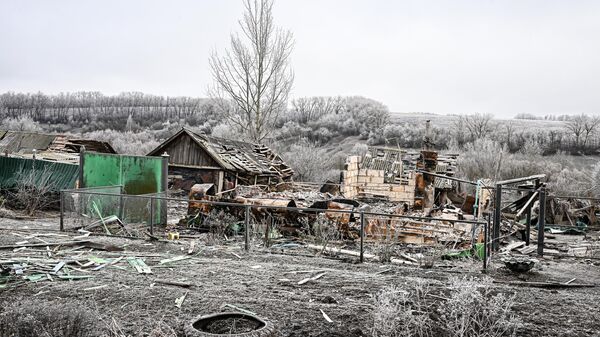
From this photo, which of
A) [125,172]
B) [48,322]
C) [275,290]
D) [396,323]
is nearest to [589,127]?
[125,172]

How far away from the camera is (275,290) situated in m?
7.98

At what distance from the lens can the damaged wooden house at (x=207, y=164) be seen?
30469 millimetres

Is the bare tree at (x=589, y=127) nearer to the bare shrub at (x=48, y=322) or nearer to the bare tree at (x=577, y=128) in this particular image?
the bare tree at (x=577, y=128)

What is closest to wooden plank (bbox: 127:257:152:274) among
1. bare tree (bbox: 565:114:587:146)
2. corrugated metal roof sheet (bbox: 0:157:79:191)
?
corrugated metal roof sheet (bbox: 0:157:79:191)

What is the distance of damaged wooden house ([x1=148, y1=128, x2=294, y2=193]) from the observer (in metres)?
30.5

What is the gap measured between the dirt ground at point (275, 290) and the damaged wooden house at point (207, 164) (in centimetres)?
1897

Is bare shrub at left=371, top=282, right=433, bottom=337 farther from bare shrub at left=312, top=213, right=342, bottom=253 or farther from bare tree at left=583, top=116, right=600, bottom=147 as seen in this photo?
bare tree at left=583, top=116, right=600, bottom=147

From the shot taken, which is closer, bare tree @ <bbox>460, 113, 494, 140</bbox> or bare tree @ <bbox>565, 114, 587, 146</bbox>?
bare tree @ <bbox>565, 114, 587, 146</bbox>

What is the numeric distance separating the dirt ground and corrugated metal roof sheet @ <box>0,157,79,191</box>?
30.4ft

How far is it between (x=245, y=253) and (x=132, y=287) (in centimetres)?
358

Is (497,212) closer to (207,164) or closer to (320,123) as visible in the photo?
(207,164)

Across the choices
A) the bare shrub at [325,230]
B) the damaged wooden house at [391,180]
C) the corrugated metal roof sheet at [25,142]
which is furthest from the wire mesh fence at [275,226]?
the corrugated metal roof sheet at [25,142]

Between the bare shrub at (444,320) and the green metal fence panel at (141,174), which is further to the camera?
the green metal fence panel at (141,174)

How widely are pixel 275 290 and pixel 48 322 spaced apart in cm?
333
